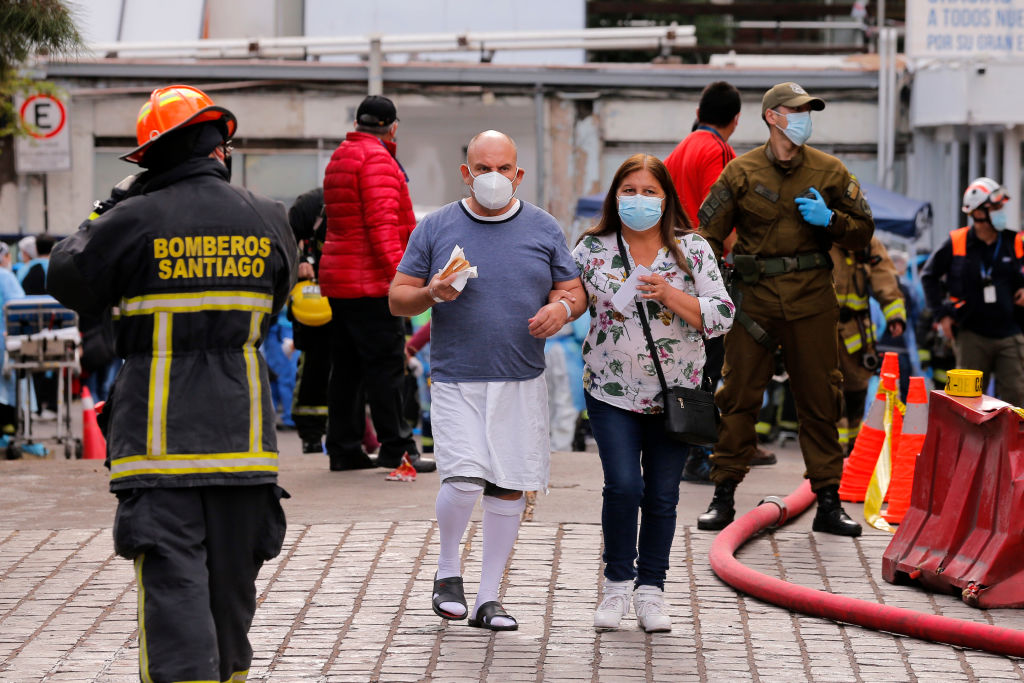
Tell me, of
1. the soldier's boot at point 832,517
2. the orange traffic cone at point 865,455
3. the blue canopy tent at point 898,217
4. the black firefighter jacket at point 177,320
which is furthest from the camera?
the blue canopy tent at point 898,217

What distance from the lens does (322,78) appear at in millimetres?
20969

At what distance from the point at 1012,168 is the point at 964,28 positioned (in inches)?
74.4

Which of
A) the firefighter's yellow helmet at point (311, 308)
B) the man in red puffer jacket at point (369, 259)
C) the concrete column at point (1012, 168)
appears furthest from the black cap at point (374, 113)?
the concrete column at point (1012, 168)

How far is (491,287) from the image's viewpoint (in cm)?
586

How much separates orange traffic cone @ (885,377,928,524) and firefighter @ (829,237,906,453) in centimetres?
190

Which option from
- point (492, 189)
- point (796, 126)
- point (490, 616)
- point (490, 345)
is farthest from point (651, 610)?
point (796, 126)

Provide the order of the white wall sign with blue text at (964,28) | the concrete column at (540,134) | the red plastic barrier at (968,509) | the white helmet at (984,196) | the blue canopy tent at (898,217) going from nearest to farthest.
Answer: the red plastic barrier at (968,509), the white helmet at (984,196), the blue canopy tent at (898,217), the white wall sign with blue text at (964,28), the concrete column at (540,134)

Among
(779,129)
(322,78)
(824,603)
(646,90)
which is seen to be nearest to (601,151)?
(646,90)

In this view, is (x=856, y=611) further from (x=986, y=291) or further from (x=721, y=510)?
(x=986, y=291)

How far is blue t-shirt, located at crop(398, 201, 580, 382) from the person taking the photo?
231 inches

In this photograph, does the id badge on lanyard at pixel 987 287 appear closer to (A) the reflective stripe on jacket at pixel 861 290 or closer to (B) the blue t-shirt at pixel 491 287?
(A) the reflective stripe on jacket at pixel 861 290

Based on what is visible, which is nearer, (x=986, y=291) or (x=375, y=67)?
(x=986, y=291)

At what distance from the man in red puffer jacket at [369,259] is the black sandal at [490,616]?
3.01m

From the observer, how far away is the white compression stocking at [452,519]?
19.4 feet
